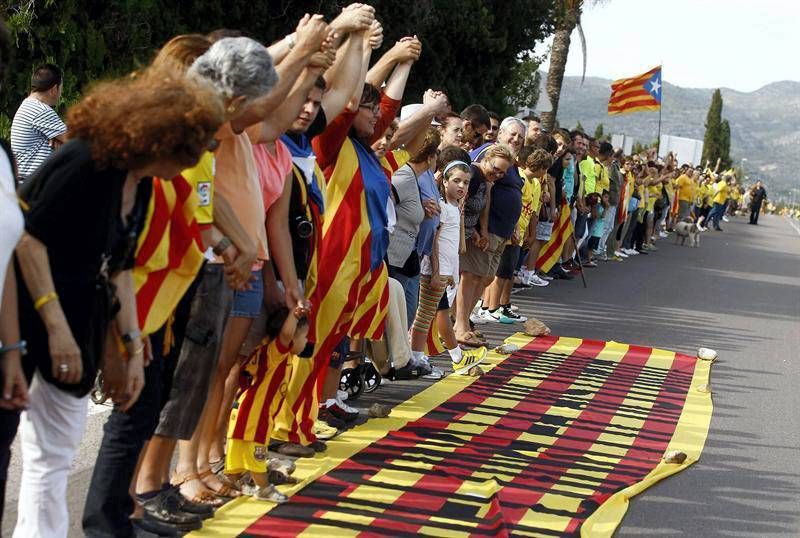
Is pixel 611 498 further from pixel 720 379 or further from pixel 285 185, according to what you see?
pixel 720 379

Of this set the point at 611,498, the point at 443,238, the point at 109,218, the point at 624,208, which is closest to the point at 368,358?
the point at 443,238

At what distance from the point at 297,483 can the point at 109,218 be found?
2.47 meters

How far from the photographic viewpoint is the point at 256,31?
16.1 m

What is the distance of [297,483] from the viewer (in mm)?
6125

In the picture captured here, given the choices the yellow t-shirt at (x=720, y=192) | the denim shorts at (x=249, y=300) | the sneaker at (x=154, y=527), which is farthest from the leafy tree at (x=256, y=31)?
the yellow t-shirt at (x=720, y=192)

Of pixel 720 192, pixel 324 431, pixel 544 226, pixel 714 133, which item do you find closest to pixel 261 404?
pixel 324 431

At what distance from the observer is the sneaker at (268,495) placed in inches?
228

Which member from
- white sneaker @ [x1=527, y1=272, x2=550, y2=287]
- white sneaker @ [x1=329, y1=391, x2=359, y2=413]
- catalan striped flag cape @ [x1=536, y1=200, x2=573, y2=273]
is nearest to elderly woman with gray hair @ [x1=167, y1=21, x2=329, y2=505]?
white sneaker @ [x1=329, y1=391, x2=359, y2=413]

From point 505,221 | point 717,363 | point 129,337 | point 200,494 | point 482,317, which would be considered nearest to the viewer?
point 129,337

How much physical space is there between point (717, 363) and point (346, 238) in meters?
5.89

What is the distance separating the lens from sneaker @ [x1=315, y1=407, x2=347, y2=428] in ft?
24.4

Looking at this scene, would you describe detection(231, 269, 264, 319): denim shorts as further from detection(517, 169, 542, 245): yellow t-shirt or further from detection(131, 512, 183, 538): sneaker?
detection(517, 169, 542, 245): yellow t-shirt

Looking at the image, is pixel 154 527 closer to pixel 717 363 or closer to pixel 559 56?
pixel 717 363

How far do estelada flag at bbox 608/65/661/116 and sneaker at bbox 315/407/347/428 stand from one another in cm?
2545
